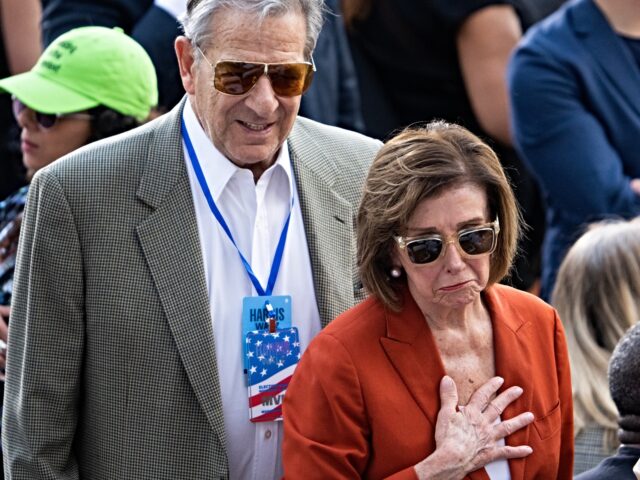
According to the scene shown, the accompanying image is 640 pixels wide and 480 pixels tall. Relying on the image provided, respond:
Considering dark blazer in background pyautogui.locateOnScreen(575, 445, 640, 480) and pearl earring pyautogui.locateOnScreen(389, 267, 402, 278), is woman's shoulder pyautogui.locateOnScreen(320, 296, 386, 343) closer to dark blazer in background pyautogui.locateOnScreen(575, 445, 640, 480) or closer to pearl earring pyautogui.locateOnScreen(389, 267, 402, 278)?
pearl earring pyautogui.locateOnScreen(389, 267, 402, 278)

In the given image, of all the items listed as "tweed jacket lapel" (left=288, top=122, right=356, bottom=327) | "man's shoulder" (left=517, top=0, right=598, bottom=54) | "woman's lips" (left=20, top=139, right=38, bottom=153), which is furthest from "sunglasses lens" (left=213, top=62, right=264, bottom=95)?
"man's shoulder" (left=517, top=0, right=598, bottom=54)

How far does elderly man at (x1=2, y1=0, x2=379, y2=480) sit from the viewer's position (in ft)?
10.6

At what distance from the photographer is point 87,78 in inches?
168

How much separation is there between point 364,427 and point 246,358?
402 mm

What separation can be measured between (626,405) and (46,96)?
2150mm

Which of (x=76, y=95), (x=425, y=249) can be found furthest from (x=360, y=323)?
(x=76, y=95)

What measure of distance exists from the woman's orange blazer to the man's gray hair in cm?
73

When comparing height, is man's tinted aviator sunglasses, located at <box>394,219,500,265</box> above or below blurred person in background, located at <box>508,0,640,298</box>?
above

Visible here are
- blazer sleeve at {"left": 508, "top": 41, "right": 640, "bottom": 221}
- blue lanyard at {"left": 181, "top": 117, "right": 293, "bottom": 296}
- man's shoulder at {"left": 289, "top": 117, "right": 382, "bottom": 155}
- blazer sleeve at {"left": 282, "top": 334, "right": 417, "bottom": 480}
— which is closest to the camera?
blazer sleeve at {"left": 282, "top": 334, "right": 417, "bottom": 480}

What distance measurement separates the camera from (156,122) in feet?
11.5

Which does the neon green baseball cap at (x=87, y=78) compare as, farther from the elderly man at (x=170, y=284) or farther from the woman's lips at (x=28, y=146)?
the elderly man at (x=170, y=284)

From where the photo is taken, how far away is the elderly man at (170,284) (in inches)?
127

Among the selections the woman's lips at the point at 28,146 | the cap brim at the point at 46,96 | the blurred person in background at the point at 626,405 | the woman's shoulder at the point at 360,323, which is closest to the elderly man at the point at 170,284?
the woman's shoulder at the point at 360,323

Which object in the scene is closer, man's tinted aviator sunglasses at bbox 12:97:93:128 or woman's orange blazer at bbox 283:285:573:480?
woman's orange blazer at bbox 283:285:573:480
